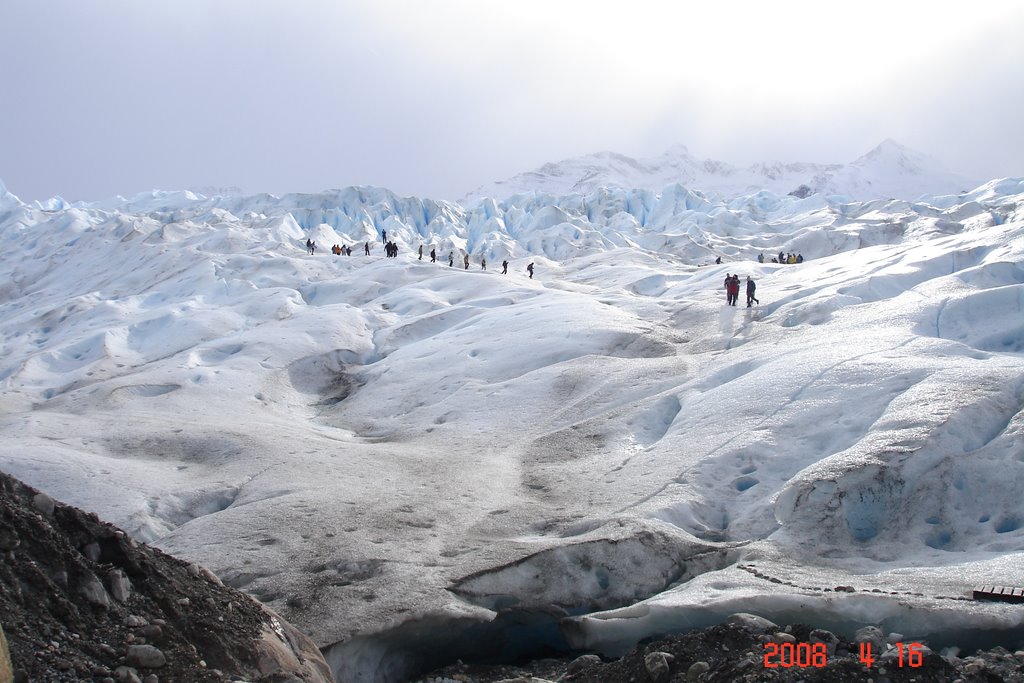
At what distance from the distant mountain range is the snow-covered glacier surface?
121259mm

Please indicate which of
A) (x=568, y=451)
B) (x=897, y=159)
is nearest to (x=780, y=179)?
(x=897, y=159)

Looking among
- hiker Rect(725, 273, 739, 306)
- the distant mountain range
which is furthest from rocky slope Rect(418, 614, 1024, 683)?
the distant mountain range

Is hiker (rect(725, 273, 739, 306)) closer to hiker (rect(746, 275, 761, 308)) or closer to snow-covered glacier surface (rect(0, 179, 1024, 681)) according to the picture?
snow-covered glacier surface (rect(0, 179, 1024, 681))

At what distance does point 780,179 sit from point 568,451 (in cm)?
19669

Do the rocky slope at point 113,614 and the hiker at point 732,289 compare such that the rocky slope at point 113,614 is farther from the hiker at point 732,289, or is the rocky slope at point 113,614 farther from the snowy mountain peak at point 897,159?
the snowy mountain peak at point 897,159

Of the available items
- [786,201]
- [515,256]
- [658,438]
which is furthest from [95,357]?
[786,201]

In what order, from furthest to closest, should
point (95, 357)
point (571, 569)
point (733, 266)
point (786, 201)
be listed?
point (786, 201) < point (733, 266) < point (95, 357) < point (571, 569)

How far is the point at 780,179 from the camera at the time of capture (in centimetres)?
19400

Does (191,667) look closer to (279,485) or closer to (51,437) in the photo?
(279,485)

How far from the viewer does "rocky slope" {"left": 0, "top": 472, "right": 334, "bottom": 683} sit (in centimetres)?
480

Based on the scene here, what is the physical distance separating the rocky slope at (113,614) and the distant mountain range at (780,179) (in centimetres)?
13670

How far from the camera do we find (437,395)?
1741 cm

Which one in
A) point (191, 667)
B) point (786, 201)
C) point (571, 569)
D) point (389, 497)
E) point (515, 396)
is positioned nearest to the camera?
point (191, 667)

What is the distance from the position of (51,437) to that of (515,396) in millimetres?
8707
